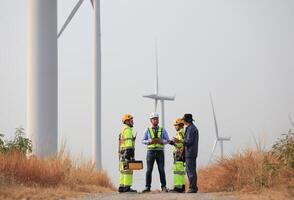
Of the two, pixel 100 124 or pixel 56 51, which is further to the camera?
pixel 100 124

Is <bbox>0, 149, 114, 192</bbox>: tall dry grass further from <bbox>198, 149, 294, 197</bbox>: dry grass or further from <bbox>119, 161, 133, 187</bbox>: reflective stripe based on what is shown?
<bbox>198, 149, 294, 197</bbox>: dry grass

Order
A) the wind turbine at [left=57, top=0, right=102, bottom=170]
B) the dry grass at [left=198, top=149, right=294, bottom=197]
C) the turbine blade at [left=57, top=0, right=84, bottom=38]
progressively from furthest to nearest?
1. the wind turbine at [left=57, top=0, right=102, bottom=170]
2. the turbine blade at [left=57, top=0, right=84, bottom=38]
3. the dry grass at [left=198, top=149, right=294, bottom=197]

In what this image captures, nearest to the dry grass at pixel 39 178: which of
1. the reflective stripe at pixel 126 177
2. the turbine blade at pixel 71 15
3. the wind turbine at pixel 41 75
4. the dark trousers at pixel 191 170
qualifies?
the reflective stripe at pixel 126 177

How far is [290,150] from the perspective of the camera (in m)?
13.4

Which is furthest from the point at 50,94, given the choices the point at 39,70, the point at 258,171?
the point at 258,171

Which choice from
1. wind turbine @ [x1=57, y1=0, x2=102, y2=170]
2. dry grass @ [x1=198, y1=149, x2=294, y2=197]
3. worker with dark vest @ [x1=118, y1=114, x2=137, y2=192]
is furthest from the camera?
wind turbine @ [x1=57, y1=0, x2=102, y2=170]

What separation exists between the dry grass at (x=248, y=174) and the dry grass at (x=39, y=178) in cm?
342

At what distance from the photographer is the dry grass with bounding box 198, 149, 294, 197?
1327cm

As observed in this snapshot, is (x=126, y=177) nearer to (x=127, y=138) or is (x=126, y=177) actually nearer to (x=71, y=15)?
(x=127, y=138)

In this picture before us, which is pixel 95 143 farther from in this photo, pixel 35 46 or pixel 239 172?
pixel 239 172

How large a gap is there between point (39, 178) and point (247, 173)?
220 inches

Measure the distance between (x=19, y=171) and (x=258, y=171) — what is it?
6.22 meters

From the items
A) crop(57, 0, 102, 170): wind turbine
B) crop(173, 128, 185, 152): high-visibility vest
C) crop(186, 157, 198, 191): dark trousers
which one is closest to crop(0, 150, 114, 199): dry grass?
crop(173, 128, 185, 152): high-visibility vest

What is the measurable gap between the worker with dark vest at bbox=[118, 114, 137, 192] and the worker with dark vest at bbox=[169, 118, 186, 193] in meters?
1.29
